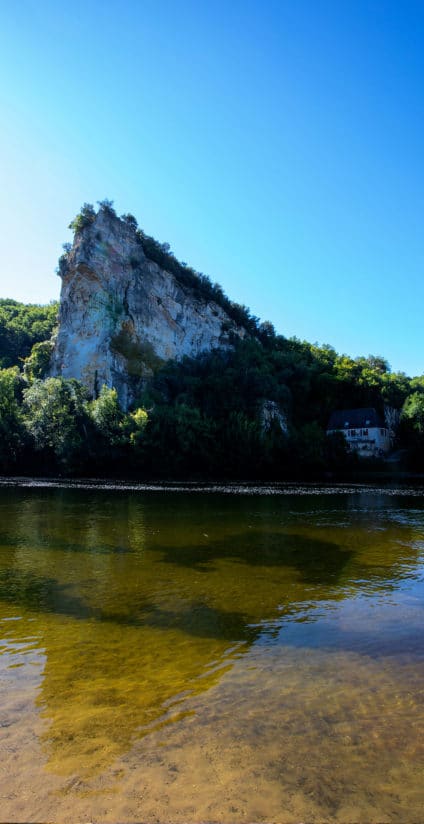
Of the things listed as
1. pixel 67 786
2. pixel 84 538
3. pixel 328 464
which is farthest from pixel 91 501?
pixel 328 464

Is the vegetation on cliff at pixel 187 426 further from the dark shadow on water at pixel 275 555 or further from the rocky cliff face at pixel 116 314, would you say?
the dark shadow on water at pixel 275 555

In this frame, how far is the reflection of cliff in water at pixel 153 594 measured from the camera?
5.58 metres

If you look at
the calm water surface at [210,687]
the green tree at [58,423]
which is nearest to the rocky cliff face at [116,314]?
the green tree at [58,423]

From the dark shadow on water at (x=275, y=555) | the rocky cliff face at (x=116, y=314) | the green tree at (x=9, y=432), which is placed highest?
the rocky cliff face at (x=116, y=314)

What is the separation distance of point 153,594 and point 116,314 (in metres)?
75.6

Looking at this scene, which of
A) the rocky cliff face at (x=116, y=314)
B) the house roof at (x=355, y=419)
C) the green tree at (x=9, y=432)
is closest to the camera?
the green tree at (x=9, y=432)

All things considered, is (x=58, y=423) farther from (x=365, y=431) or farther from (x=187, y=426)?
(x=365, y=431)

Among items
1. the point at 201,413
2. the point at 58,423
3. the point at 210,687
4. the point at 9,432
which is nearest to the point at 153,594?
the point at 210,687

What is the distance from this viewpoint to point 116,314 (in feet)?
267

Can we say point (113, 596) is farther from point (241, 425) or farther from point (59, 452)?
point (241, 425)

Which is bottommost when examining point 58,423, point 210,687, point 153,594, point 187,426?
point 153,594

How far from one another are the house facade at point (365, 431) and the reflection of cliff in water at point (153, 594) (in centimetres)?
5879

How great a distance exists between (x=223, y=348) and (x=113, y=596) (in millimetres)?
84009

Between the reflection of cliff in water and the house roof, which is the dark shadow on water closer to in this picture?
the reflection of cliff in water
